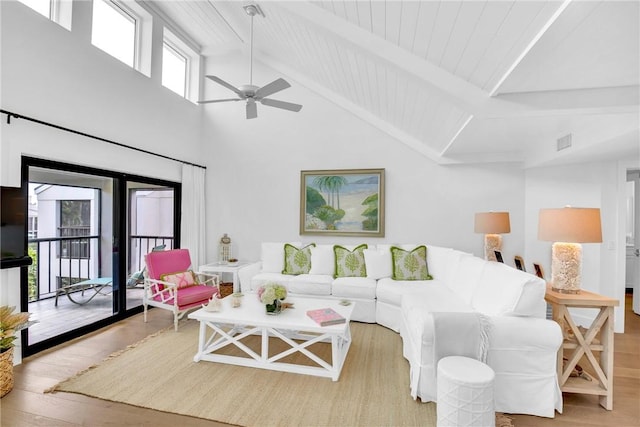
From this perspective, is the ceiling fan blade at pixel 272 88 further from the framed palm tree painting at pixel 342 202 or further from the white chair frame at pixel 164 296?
the white chair frame at pixel 164 296

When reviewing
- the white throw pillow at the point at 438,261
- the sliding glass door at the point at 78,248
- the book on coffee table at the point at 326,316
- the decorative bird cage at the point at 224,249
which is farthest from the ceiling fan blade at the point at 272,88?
the decorative bird cage at the point at 224,249

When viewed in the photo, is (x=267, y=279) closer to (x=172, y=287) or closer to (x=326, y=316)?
(x=172, y=287)

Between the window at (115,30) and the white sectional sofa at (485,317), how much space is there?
13.6 feet

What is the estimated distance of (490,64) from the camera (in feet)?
6.73

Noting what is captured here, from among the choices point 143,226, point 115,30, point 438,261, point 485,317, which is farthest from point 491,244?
point 115,30

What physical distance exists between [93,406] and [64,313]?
2081mm

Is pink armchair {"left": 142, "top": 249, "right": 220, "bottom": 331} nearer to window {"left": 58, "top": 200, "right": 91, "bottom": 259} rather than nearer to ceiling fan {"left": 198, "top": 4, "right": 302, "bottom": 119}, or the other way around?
window {"left": 58, "top": 200, "right": 91, "bottom": 259}

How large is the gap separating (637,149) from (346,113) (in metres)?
3.63

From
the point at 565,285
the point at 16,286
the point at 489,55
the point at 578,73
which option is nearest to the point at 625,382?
the point at 565,285

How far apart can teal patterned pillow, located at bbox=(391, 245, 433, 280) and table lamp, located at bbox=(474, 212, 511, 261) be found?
878 millimetres

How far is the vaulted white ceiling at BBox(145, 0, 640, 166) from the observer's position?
1.63 meters

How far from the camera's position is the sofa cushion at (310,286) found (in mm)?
4160

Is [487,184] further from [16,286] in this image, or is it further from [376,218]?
[16,286]

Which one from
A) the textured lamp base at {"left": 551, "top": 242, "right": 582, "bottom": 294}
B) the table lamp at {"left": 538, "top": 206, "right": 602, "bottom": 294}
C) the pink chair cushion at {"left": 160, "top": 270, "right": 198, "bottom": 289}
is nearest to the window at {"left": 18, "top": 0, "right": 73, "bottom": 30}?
the pink chair cushion at {"left": 160, "top": 270, "right": 198, "bottom": 289}
